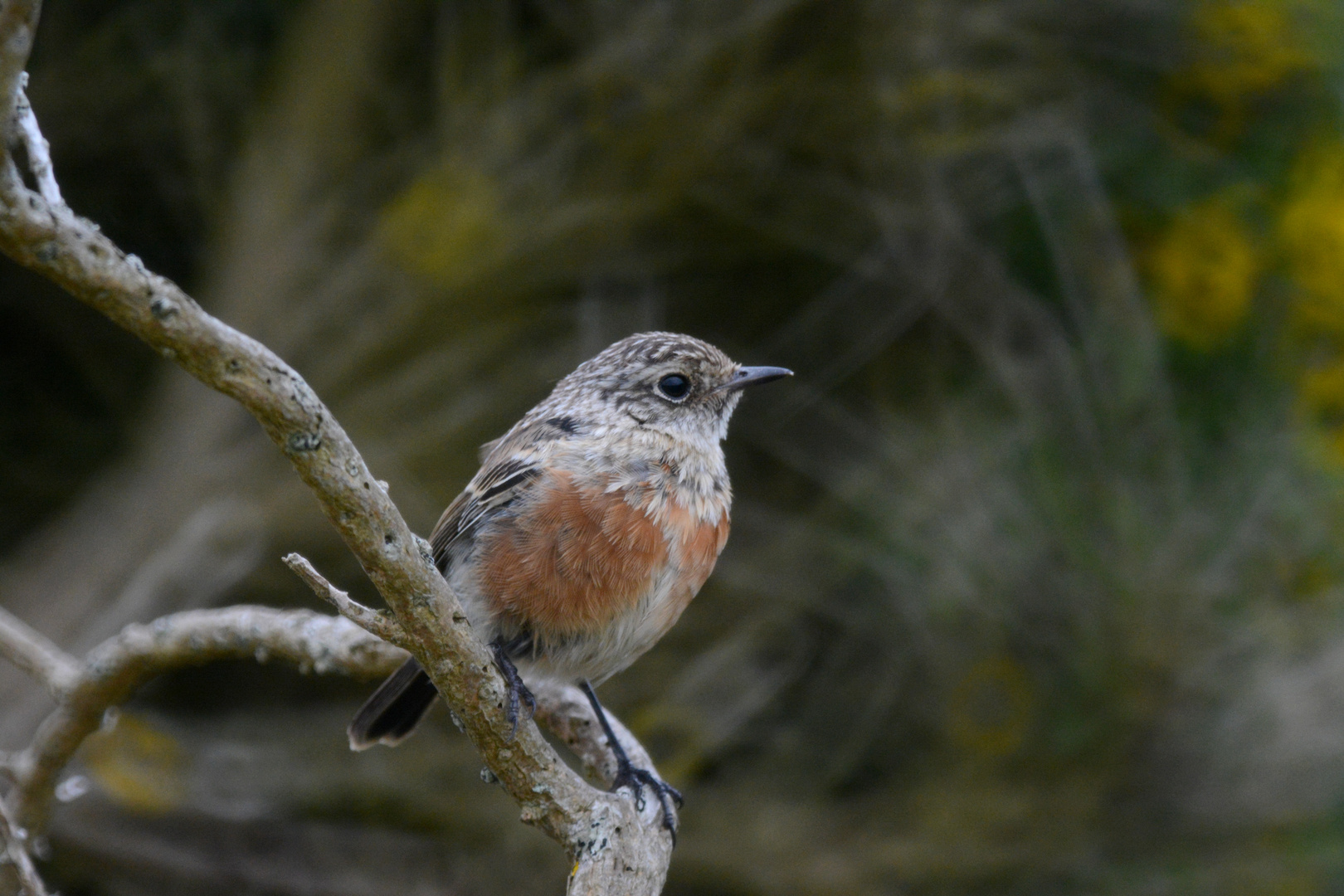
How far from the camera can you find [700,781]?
16.6 ft

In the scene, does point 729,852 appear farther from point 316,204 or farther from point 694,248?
point 316,204

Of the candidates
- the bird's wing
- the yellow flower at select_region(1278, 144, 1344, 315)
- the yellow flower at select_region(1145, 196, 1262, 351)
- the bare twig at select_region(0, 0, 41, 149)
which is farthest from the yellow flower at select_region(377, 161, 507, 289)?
the bare twig at select_region(0, 0, 41, 149)

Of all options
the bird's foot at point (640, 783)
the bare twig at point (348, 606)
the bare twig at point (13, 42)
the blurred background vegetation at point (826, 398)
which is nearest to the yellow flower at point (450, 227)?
the blurred background vegetation at point (826, 398)

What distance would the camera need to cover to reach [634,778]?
2.82 m

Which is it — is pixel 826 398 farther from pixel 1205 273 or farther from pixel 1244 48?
pixel 1244 48

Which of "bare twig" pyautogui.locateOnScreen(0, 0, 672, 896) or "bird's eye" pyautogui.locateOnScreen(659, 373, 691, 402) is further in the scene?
"bird's eye" pyautogui.locateOnScreen(659, 373, 691, 402)

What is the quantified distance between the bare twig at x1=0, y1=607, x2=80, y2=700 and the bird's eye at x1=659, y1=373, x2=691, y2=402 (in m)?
1.64

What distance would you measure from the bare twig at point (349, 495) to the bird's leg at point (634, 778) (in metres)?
0.12

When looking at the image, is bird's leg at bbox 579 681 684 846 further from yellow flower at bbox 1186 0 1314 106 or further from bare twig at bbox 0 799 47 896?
yellow flower at bbox 1186 0 1314 106

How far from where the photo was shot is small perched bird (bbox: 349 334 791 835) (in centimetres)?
273

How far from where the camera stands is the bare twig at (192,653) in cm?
287

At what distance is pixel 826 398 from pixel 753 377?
201cm

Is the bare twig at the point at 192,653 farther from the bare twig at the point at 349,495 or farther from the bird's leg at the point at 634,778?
the bare twig at the point at 349,495

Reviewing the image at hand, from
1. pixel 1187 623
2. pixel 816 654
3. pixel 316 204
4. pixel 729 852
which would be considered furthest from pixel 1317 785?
pixel 316 204
